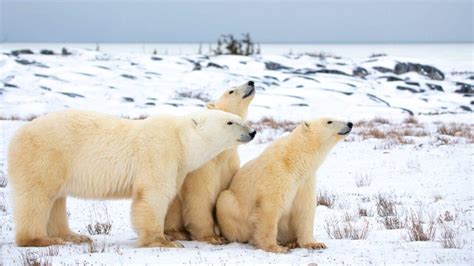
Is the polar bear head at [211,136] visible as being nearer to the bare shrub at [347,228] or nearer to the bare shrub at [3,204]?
the bare shrub at [347,228]

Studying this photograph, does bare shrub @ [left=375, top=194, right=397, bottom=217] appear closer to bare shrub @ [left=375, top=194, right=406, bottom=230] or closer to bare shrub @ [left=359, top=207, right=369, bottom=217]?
bare shrub @ [left=375, top=194, right=406, bottom=230]

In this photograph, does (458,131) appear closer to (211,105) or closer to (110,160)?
(211,105)

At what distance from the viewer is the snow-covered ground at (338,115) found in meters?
5.40

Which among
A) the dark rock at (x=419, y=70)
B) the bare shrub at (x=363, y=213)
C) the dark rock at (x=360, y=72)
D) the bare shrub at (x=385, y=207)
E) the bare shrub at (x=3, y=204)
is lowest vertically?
the dark rock at (x=360, y=72)

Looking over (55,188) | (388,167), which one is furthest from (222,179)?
(388,167)

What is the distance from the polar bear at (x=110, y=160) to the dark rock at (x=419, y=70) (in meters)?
29.1

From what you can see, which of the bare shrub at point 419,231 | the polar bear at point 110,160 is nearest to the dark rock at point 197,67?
the bare shrub at point 419,231

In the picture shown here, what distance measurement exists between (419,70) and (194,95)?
13818 mm

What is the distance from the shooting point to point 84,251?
5.33m

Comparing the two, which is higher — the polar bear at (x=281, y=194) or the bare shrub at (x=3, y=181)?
the polar bear at (x=281, y=194)

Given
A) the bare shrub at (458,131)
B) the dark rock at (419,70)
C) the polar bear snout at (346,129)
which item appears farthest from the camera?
the dark rock at (419,70)

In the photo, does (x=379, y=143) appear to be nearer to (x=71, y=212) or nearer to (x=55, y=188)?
(x=71, y=212)

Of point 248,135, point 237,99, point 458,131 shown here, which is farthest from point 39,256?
point 458,131

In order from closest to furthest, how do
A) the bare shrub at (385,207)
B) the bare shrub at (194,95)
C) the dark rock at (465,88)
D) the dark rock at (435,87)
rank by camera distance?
the bare shrub at (385,207)
the bare shrub at (194,95)
the dark rock at (435,87)
the dark rock at (465,88)
